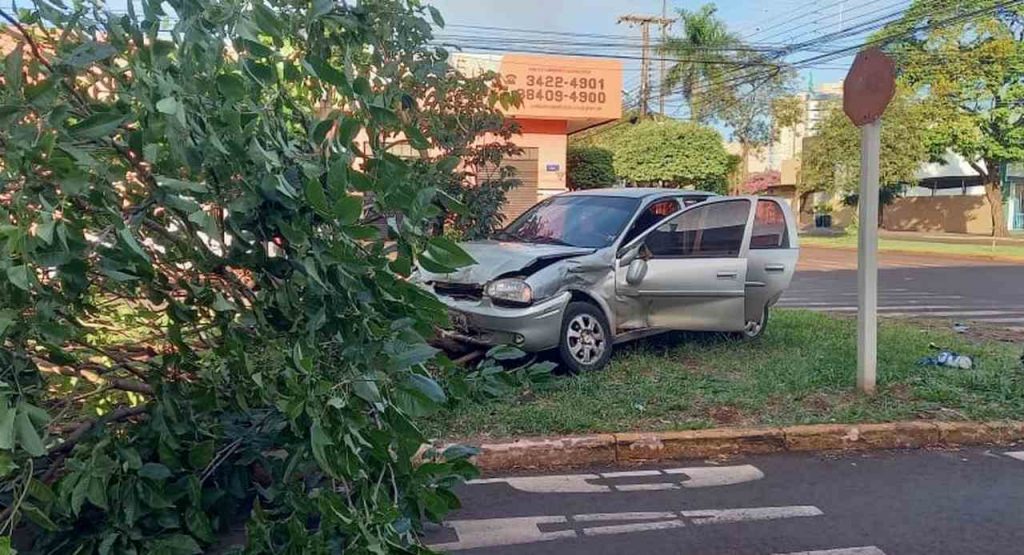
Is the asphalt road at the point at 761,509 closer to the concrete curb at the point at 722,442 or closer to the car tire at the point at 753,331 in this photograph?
the concrete curb at the point at 722,442

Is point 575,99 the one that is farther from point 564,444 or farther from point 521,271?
point 564,444

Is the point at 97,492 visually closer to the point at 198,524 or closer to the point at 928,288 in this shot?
the point at 198,524

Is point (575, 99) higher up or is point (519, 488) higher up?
point (575, 99)

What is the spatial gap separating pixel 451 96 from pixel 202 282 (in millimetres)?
5405

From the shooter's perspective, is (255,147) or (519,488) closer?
(255,147)

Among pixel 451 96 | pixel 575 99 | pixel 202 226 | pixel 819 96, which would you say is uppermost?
pixel 819 96

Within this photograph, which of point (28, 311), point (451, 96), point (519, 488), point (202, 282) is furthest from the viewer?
point (451, 96)

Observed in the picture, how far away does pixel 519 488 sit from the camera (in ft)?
16.3

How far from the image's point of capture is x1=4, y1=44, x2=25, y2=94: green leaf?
8.73ft

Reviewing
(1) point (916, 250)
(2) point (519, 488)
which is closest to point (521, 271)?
(2) point (519, 488)

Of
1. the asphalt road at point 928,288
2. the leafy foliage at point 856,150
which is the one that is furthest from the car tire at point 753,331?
the leafy foliage at point 856,150

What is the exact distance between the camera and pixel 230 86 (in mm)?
2828

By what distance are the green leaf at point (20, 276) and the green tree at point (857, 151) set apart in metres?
35.8

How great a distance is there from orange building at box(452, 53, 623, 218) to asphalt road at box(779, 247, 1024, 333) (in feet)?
26.3
